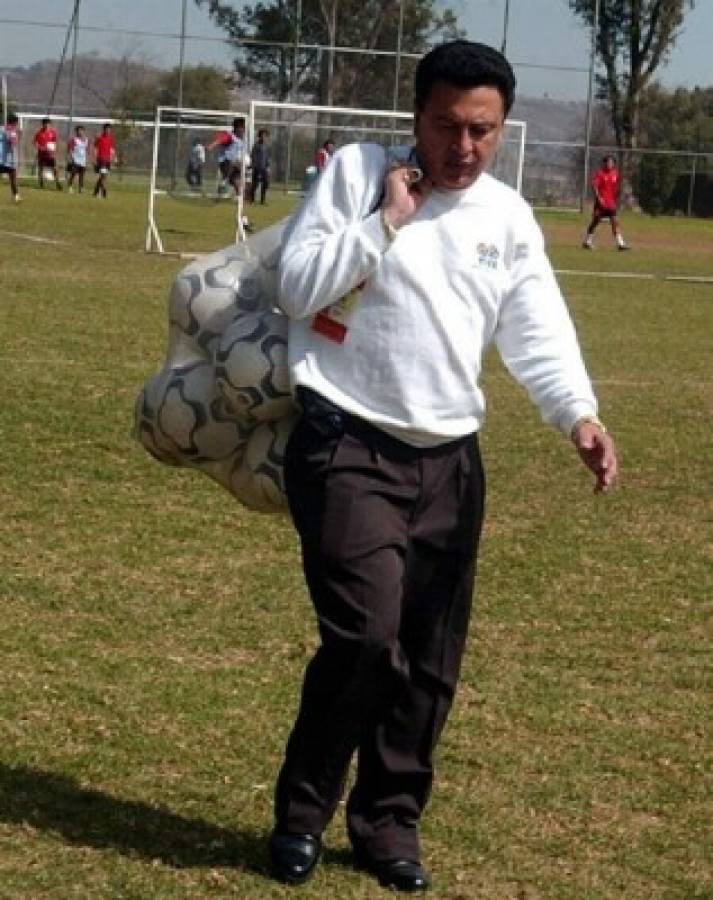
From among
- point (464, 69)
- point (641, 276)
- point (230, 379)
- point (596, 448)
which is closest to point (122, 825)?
point (230, 379)

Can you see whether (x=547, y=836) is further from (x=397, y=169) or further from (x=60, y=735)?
(x=397, y=169)

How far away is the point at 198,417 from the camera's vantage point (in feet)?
14.8

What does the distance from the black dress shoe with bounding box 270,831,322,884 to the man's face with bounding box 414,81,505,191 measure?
148 cm

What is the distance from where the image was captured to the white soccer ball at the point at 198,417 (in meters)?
4.49

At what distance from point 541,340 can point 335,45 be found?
50.6 m

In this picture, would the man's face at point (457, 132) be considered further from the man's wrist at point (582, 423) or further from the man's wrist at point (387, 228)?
the man's wrist at point (582, 423)

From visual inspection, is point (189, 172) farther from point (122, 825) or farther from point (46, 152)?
point (122, 825)

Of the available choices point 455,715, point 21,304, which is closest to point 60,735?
point 455,715

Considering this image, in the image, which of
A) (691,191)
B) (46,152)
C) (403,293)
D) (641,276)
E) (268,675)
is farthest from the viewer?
(691,191)

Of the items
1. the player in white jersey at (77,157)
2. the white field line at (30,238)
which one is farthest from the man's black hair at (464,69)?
the player in white jersey at (77,157)

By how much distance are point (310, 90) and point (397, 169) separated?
162 ft

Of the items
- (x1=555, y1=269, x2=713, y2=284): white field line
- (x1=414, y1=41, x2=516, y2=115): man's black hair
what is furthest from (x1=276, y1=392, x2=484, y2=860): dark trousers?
(x1=555, y1=269, x2=713, y2=284): white field line

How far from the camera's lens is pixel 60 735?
532cm

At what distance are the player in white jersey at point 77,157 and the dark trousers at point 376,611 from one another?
42820mm
